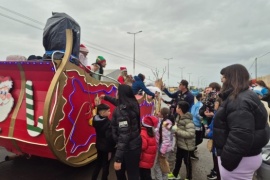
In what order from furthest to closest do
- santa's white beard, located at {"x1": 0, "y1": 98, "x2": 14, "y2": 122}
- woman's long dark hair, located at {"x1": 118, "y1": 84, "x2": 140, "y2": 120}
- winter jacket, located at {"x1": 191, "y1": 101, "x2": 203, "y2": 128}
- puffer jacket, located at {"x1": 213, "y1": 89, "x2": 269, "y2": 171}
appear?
1. winter jacket, located at {"x1": 191, "y1": 101, "x2": 203, "y2": 128}
2. santa's white beard, located at {"x1": 0, "y1": 98, "x2": 14, "y2": 122}
3. woman's long dark hair, located at {"x1": 118, "y1": 84, "x2": 140, "y2": 120}
4. puffer jacket, located at {"x1": 213, "y1": 89, "x2": 269, "y2": 171}

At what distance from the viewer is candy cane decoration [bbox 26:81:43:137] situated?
3.15 metres

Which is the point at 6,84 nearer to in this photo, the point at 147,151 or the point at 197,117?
the point at 147,151

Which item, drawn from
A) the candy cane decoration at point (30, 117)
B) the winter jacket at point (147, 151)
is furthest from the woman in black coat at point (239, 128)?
the candy cane decoration at point (30, 117)

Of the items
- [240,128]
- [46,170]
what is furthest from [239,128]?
[46,170]

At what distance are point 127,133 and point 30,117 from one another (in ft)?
4.93

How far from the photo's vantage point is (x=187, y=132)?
366cm

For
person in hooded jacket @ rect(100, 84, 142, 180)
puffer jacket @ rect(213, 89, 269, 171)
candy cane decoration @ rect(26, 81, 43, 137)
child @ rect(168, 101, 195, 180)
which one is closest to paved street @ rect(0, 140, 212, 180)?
child @ rect(168, 101, 195, 180)

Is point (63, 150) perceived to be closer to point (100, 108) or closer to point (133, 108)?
point (100, 108)

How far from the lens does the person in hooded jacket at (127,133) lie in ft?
8.65

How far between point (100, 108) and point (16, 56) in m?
1.69

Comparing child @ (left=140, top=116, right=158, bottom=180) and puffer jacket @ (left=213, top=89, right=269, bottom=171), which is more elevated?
puffer jacket @ (left=213, top=89, right=269, bottom=171)

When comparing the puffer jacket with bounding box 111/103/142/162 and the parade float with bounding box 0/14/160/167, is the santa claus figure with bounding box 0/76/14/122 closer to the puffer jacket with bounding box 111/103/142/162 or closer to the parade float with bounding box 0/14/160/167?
the parade float with bounding box 0/14/160/167

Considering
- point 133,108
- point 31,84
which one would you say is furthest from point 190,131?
point 31,84

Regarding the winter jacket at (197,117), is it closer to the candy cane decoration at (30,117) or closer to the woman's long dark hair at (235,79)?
the woman's long dark hair at (235,79)
